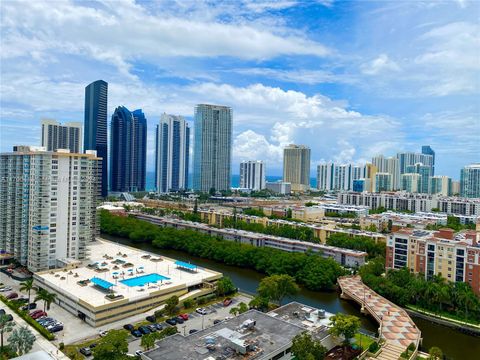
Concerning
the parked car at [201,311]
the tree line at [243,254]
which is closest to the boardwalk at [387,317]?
the tree line at [243,254]

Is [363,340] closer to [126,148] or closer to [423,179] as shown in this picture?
[126,148]

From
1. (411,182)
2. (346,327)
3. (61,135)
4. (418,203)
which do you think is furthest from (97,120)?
(346,327)

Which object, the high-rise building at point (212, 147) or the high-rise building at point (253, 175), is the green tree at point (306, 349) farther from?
the high-rise building at point (253, 175)

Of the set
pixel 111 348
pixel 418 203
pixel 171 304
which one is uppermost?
pixel 418 203

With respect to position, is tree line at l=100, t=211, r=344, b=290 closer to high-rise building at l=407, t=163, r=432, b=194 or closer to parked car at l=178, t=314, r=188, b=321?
parked car at l=178, t=314, r=188, b=321

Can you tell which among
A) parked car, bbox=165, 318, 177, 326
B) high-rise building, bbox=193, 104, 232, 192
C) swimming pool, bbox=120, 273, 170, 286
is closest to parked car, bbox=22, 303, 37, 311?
swimming pool, bbox=120, 273, 170, 286
